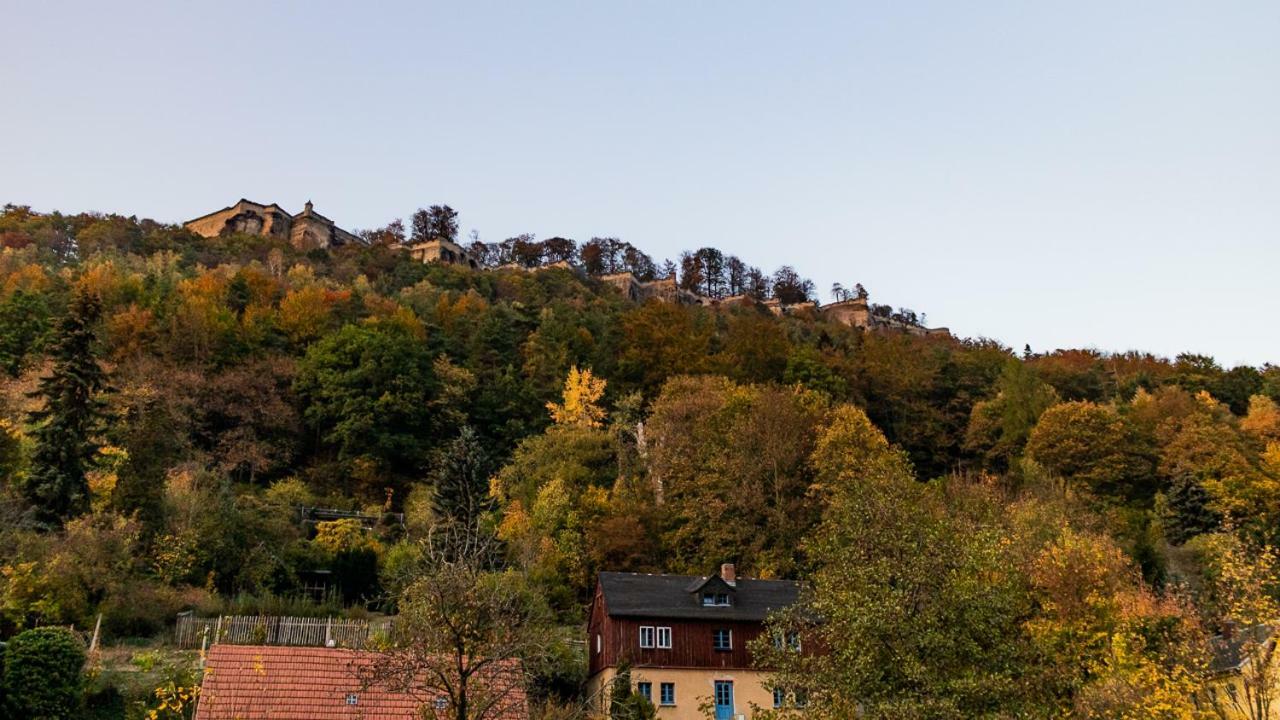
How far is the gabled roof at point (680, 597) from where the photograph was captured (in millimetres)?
37281

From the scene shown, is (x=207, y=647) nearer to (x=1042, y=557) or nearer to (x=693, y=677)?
(x=693, y=677)

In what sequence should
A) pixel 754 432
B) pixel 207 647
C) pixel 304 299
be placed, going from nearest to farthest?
pixel 207 647 → pixel 754 432 → pixel 304 299

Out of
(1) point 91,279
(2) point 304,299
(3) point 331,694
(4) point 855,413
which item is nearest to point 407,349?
(2) point 304,299

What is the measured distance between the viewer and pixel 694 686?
119 feet

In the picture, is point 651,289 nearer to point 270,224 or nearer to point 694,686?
point 270,224

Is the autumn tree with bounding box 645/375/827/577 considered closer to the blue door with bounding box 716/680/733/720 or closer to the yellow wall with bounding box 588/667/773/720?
the yellow wall with bounding box 588/667/773/720

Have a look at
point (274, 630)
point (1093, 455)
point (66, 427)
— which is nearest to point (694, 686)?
point (274, 630)

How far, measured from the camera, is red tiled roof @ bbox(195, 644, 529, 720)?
24688 millimetres

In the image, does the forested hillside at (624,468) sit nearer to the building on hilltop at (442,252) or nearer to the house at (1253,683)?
the house at (1253,683)

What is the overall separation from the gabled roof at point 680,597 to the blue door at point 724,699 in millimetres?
2259

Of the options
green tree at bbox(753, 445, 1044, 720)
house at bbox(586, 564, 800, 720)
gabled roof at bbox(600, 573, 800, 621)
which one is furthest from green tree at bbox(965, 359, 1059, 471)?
green tree at bbox(753, 445, 1044, 720)

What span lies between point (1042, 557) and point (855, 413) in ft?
61.5

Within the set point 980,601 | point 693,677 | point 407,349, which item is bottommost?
point 693,677

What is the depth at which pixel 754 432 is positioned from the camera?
48969 mm
